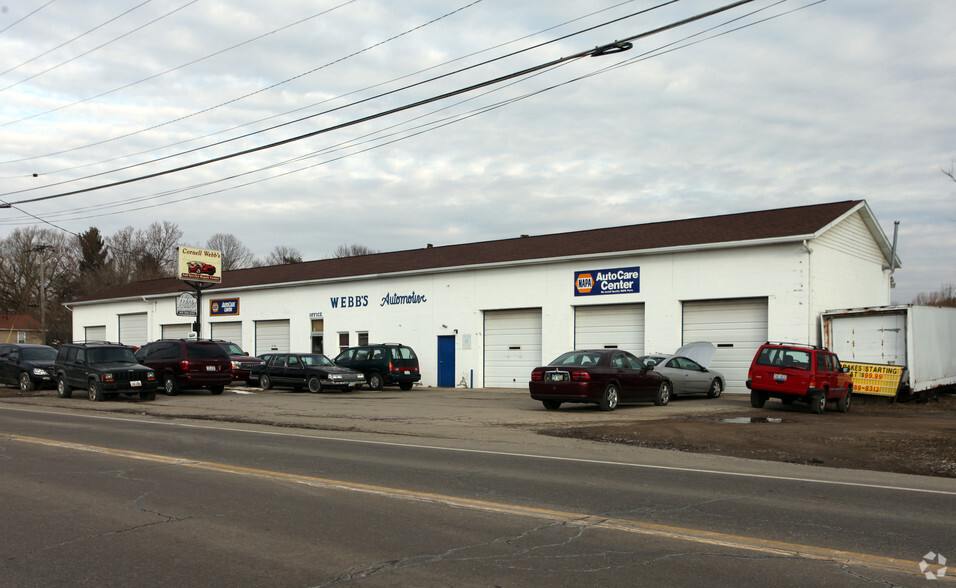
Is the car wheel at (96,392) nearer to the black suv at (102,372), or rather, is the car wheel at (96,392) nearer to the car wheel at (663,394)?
the black suv at (102,372)

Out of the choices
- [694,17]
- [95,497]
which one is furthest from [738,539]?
[694,17]

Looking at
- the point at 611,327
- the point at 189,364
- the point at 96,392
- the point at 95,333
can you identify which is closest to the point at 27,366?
the point at 96,392

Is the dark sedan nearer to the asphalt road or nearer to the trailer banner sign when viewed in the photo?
the asphalt road

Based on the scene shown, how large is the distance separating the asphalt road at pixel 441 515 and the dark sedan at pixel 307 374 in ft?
45.4

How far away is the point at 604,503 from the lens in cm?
788

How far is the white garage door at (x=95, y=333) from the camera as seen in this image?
2098 inches

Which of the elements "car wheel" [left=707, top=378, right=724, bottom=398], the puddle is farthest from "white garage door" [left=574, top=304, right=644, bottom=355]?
the puddle

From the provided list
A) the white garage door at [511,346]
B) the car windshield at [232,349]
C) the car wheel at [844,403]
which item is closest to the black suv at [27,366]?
the car windshield at [232,349]

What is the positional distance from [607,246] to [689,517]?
22265 mm

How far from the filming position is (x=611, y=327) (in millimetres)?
28469

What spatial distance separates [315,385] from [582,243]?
12.0 m

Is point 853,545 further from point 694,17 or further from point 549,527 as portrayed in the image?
point 694,17

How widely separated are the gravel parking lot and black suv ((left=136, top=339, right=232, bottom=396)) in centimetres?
53

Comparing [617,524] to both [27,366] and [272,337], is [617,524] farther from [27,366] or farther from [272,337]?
[272,337]
